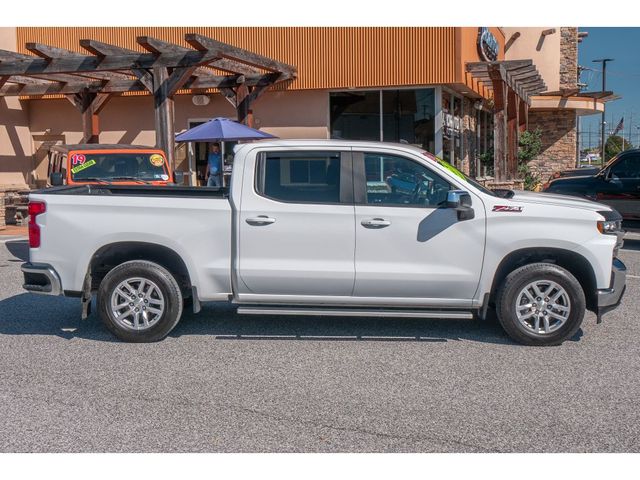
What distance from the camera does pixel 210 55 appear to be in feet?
51.9

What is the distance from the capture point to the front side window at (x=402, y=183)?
23.6 feet

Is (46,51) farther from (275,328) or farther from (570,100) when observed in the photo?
(570,100)

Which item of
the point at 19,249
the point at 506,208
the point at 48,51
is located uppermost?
the point at 48,51

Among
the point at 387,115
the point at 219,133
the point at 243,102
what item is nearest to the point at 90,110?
the point at 243,102

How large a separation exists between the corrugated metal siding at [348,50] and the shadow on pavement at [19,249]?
964 centimetres

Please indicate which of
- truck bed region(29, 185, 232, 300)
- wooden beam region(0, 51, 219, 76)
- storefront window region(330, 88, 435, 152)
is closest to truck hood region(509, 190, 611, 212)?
truck bed region(29, 185, 232, 300)

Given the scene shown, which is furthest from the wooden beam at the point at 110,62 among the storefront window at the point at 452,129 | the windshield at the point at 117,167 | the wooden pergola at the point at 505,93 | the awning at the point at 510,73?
the storefront window at the point at 452,129

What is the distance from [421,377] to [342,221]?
1682 mm

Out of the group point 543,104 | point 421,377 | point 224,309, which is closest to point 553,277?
point 421,377

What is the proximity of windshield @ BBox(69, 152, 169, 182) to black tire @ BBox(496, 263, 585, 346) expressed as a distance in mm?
8277

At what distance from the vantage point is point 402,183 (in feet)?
23.8

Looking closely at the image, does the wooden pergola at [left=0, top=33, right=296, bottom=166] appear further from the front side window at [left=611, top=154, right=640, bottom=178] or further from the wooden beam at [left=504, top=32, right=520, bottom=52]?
the wooden beam at [left=504, top=32, right=520, bottom=52]

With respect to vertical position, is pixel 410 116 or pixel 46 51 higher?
pixel 46 51

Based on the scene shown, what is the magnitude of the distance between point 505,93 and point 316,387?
15.4m
